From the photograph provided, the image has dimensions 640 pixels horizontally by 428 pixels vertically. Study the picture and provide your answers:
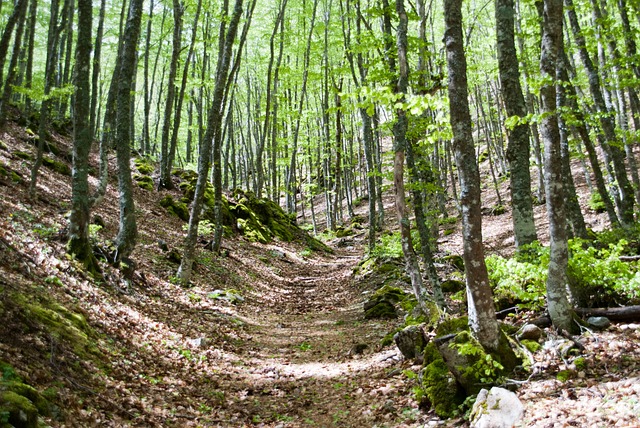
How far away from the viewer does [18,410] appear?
11.2 feet

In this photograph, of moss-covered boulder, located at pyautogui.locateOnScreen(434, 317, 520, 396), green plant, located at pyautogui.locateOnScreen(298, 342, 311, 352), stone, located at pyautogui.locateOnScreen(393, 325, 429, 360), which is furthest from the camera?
green plant, located at pyautogui.locateOnScreen(298, 342, 311, 352)

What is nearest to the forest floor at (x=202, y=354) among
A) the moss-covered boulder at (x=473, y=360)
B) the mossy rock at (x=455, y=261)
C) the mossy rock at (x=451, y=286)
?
the moss-covered boulder at (x=473, y=360)

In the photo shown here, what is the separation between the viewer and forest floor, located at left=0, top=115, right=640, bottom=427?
431 cm

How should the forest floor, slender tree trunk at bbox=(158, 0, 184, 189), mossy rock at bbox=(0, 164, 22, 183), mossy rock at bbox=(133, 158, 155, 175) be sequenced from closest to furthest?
1. the forest floor
2. mossy rock at bbox=(0, 164, 22, 183)
3. slender tree trunk at bbox=(158, 0, 184, 189)
4. mossy rock at bbox=(133, 158, 155, 175)

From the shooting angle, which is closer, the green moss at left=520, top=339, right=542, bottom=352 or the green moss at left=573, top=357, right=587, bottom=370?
the green moss at left=573, top=357, right=587, bottom=370

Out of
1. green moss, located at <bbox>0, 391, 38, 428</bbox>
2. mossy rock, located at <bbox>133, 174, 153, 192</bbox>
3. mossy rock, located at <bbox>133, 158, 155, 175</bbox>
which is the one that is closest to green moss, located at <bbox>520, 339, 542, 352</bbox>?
green moss, located at <bbox>0, 391, 38, 428</bbox>

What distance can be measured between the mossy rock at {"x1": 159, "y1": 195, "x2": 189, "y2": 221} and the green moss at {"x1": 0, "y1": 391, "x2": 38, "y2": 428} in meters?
13.6

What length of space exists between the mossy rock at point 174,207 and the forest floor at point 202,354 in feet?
15.6

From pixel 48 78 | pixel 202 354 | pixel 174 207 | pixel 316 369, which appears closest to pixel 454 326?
pixel 316 369

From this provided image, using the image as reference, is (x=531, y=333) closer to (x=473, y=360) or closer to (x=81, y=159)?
(x=473, y=360)

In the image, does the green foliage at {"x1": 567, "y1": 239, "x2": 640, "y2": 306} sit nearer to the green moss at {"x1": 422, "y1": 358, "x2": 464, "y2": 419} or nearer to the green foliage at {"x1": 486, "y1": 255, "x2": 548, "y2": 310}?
the green foliage at {"x1": 486, "y1": 255, "x2": 548, "y2": 310}

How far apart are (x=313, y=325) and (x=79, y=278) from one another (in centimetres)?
505

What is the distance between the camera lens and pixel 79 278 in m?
7.38

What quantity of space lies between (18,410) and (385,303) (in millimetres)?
7815
